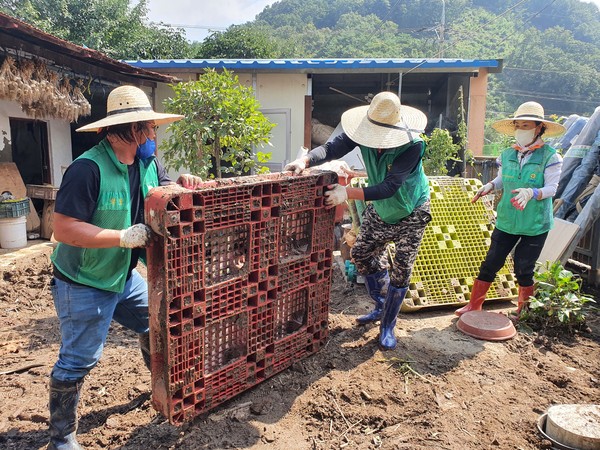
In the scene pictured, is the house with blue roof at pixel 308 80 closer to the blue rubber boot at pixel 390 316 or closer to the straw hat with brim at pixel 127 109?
the blue rubber boot at pixel 390 316

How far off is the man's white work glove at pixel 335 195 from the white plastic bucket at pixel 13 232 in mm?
6006

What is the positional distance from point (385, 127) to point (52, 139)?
8.24 m

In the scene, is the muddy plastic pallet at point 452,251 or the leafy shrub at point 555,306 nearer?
the leafy shrub at point 555,306

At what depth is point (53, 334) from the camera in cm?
450

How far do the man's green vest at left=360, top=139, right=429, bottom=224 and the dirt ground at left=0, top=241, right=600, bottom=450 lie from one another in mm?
1118

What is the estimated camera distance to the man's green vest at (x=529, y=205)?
168 inches

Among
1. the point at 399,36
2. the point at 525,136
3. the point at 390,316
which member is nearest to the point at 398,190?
the point at 390,316

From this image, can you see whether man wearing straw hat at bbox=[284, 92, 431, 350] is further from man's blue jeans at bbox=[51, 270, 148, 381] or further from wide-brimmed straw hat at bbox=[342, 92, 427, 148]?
man's blue jeans at bbox=[51, 270, 148, 381]

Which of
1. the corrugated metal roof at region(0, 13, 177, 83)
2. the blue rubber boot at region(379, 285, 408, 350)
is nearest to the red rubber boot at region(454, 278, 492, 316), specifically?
the blue rubber boot at region(379, 285, 408, 350)

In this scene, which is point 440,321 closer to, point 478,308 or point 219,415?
point 478,308

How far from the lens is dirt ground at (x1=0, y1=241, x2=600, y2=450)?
2771 mm

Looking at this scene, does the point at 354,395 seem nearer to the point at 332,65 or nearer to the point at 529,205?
the point at 529,205

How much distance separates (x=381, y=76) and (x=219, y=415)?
10838mm

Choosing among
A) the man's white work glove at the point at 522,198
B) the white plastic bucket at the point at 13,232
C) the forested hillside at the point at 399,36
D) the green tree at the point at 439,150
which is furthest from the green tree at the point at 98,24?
the man's white work glove at the point at 522,198
